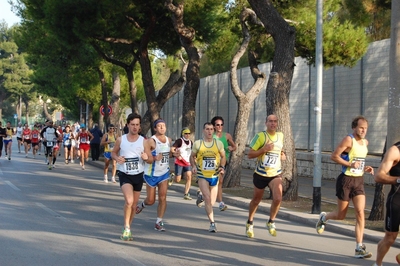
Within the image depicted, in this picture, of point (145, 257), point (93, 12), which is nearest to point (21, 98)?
point (93, 12)

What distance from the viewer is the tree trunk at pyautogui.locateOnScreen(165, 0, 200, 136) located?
806 inches

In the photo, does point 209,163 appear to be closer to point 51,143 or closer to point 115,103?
point 51,143

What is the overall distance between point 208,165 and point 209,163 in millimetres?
43

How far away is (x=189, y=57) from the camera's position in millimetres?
21219

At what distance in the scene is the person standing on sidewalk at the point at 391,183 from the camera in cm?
696

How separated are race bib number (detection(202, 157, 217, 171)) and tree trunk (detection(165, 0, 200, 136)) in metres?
9.92

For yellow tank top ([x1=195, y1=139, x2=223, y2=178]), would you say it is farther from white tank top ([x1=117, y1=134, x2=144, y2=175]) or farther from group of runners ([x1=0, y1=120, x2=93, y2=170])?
group of runners ([x1=0, y1=120, x2=93, y2=170])

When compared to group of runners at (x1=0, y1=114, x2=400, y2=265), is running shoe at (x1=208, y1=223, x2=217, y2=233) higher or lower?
lower

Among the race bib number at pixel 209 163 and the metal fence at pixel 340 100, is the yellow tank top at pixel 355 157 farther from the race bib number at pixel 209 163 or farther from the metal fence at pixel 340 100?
the metal fence at pixel 340 100

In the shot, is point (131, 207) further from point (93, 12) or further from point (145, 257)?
point (93, 12)

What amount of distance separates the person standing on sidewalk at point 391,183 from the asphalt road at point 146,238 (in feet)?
4.92

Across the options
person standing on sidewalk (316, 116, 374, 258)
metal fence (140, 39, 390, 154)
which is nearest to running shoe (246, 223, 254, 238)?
person standing on sidewalk (316, 116, 374, 258)

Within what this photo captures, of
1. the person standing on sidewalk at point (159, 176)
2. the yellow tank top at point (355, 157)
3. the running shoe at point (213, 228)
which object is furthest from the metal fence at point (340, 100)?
the yellow tank top at point (355, 157)

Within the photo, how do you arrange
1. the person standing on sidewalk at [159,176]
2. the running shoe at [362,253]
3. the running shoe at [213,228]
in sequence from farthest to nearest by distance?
the running shoe at [213,228], the person standing on sidewalk at [159,176], the running shoe at [362,253]
